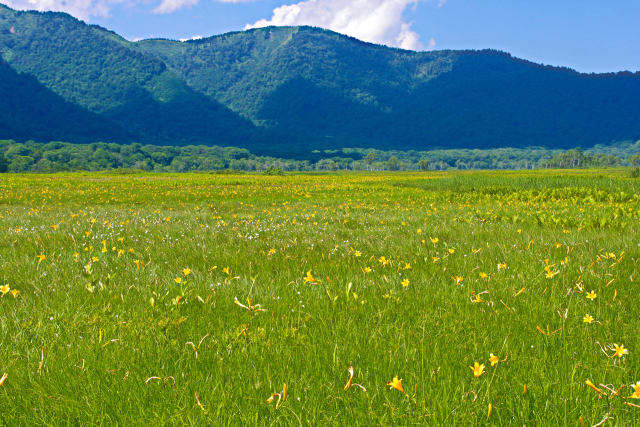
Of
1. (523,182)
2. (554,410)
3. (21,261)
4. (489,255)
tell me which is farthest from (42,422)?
(523,182)

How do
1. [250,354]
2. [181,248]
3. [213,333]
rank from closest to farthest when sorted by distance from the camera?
1. [250,354]
2. [213,333]
3. [181,248]

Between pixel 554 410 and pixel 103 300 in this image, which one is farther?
pixel 103 300

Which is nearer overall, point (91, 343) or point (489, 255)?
point (91, 343)

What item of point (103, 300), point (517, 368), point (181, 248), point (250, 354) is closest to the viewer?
point (517, 368)

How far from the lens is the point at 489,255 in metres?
4.86

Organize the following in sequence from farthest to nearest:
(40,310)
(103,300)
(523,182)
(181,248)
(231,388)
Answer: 1. (523,182)
2. (181,248)
3. (103,300)
4. (40,310)
5. (231,388)

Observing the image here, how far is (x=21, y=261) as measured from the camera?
4598 millimetres

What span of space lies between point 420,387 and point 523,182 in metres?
33.8

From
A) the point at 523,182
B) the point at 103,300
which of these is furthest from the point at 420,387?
the point at 523,182

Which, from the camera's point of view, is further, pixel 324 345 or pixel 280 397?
pixel 324 345

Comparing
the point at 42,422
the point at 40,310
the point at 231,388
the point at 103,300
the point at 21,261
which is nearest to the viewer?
the point at 42,422

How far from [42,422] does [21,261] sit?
396 centimetres

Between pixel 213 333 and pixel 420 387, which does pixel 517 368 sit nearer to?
pixel 420 387

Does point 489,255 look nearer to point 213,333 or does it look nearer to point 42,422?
point 213,333
